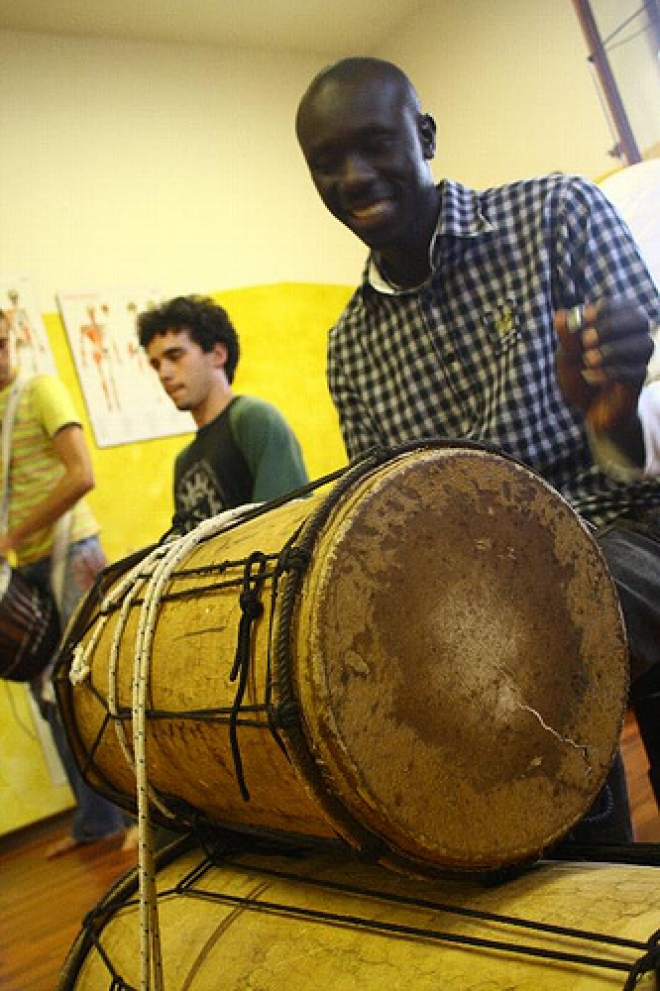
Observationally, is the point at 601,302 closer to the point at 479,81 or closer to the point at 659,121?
the point at 659,121

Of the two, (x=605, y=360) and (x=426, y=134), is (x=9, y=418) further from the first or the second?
(x=605, y=360)

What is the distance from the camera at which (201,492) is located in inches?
89.7

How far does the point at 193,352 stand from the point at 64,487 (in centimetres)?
65

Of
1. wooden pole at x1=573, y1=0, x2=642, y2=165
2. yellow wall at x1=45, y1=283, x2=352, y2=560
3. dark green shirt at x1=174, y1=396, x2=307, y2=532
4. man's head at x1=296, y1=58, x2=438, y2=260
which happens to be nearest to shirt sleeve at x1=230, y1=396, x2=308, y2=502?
dark green shirt at x1=174, y1=396, x2=307, y2=532

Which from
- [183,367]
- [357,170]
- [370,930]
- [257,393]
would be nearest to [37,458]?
[183,367]

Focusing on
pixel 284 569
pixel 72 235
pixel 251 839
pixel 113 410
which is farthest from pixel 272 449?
pixel 72 235

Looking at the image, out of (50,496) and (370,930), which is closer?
(370,930)

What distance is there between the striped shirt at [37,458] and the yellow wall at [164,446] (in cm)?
83

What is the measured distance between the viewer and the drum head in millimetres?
852

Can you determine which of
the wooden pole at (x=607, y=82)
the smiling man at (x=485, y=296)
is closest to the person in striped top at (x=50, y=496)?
the smiling man at (x=485, y=296)

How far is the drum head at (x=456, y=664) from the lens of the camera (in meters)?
0.85

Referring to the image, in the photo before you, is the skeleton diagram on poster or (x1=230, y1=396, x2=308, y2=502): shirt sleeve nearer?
(x1=230, y1=396, x2=308, y2=502): shirt sleeve

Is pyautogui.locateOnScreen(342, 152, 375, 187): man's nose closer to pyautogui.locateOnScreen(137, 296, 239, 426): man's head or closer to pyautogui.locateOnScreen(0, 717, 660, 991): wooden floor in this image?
pyautogui.locateOnScreen(137, 296, 239, 426): man's head

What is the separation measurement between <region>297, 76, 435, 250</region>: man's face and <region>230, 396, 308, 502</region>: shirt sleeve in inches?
26.3
